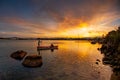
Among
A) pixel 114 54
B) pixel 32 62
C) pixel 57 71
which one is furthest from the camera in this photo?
pixel 114 54

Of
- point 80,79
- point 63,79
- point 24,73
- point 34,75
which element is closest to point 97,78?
point 80,79

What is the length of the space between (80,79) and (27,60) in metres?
20.1

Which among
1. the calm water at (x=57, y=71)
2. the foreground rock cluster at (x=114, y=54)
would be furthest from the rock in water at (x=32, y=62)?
the foreground rock cluster at (x=114, y=54)

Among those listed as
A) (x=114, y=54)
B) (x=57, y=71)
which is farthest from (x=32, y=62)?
(x=114, y=54)

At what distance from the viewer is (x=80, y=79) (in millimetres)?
33438

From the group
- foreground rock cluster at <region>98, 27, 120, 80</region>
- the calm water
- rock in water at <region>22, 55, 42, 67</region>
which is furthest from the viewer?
rock in water at <region>22, 55, 42, 67</region>

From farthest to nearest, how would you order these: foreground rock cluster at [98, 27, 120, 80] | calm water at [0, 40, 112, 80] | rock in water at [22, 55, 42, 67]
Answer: rock in water at [22, 55, 42, 67] → foreground rock cluster at [98, 27, 120, 80] → calm water at [0, 40, 112, 80]

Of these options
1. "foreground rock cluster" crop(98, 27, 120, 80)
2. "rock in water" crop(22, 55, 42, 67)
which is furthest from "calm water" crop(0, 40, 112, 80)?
"foreground rock cluster" crop(98, 27, 120, 80)

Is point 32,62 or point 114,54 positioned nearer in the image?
point 32,62

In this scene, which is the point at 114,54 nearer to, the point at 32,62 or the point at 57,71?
the point at 57,71

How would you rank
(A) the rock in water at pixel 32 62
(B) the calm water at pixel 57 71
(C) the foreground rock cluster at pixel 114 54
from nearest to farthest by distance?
(B) the calm water at pixel 57 71 < (C) the foreground rock cluster at pixel 114 54 < (A) the rock in water at pixel 32 62

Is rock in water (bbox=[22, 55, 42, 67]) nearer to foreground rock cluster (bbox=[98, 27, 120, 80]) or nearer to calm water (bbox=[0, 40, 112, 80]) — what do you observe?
calm water (bbox=[0, 40, 112, 80])

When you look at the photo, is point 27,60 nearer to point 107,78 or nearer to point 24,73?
point 24,73

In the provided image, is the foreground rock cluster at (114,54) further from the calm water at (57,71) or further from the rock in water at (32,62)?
the rock in water at (32,62)
